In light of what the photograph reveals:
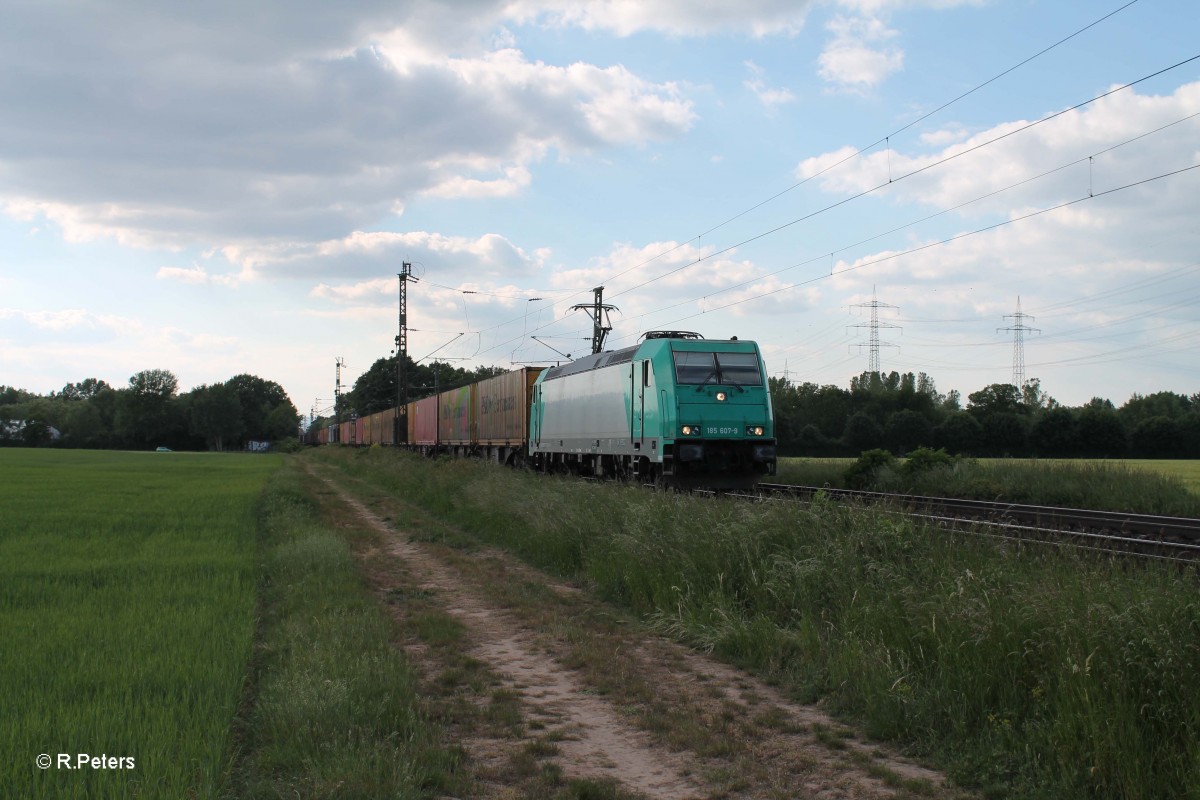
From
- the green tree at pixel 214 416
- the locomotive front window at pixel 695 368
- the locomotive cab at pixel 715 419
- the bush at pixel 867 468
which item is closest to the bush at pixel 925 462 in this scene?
the bush at pixel 867 468

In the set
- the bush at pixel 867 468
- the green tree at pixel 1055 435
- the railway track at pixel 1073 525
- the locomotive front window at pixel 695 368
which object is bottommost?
the railway track at pixel 1073 525

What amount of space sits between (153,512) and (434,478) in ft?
26.5

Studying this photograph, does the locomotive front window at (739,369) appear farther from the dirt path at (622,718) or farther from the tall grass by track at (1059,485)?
the dirt path at (622,718)

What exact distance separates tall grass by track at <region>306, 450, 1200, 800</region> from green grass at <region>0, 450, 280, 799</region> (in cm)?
394

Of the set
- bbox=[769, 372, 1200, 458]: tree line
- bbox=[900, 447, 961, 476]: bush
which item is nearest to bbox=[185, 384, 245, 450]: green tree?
bbox=[769, 372, 1200, 458]: tree line

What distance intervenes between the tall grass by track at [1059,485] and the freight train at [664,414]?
493cm

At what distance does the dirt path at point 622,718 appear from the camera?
495 centimetres

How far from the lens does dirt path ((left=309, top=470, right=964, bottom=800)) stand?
4.95 m

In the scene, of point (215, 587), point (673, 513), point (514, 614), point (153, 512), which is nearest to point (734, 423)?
point (673, 513)

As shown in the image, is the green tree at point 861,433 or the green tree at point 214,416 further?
the green tree at point 214,416

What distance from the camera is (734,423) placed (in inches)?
749

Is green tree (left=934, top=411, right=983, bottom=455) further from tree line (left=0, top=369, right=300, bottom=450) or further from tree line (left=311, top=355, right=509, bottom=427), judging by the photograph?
tree line (left=0, top=369, right=300, bottom=450)

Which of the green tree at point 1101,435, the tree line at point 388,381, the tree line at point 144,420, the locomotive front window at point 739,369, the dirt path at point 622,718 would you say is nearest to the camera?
the dirt path at point 622,718

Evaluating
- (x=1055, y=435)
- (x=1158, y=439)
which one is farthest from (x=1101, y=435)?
(x=1158, y=439)
